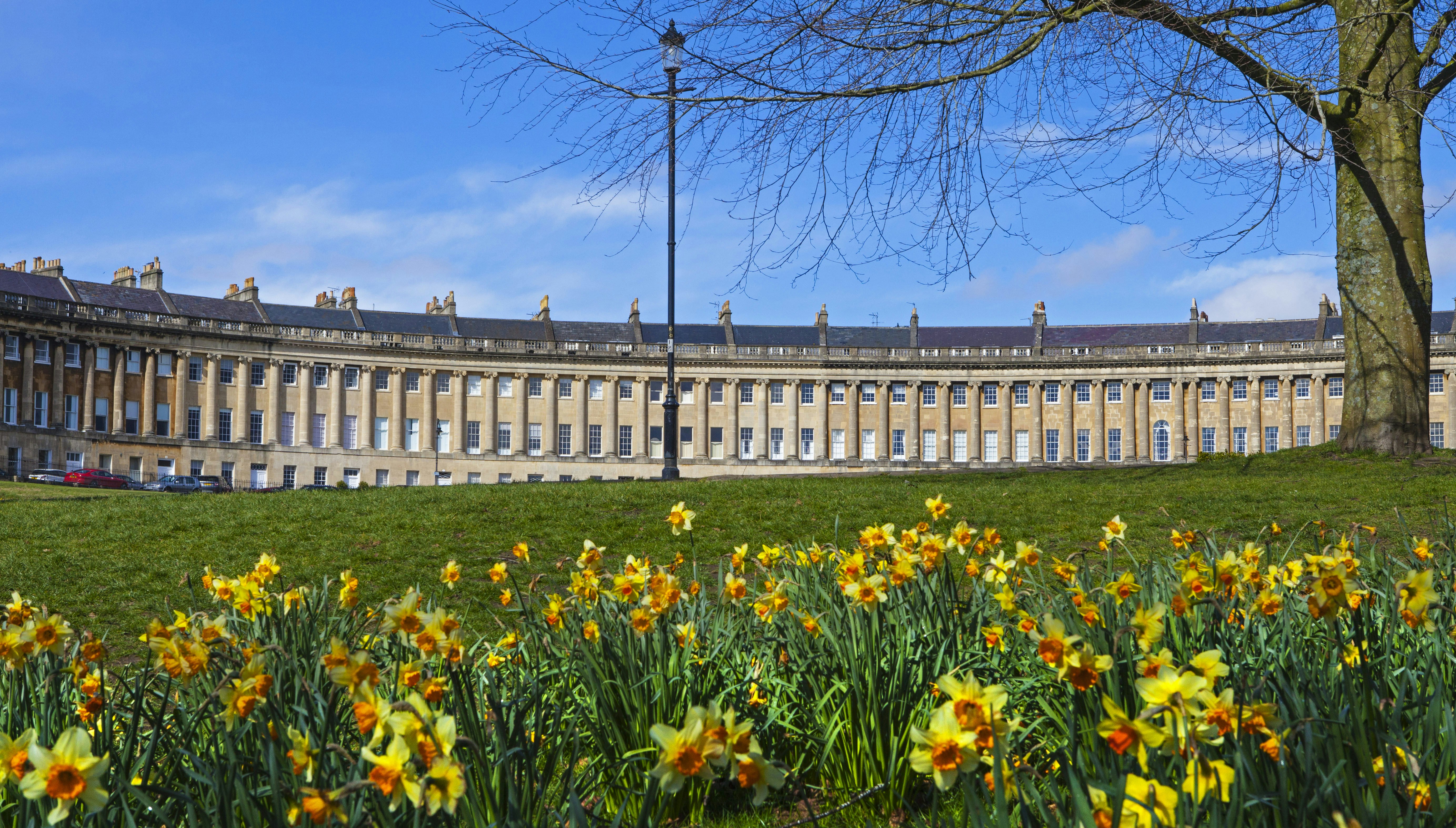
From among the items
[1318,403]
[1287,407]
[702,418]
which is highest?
[1318,403]

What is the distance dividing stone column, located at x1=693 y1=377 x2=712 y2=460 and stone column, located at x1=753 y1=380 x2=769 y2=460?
143 inches

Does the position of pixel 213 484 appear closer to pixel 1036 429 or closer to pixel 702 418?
pixel 702 418

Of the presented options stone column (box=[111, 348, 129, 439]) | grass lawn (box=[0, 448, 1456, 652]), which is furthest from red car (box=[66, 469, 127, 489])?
grass lawn (box=[0, 448, 1456, 652])

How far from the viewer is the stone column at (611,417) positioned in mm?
79375

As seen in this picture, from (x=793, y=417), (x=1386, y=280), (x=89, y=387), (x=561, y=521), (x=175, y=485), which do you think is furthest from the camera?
(x=793, y=417)

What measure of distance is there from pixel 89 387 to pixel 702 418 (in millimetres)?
38990

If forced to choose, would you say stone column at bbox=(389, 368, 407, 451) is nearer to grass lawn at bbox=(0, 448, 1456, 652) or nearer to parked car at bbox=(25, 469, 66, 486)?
parked car at bbox=(25, 469, 66, 486)

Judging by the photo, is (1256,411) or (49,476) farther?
(1256,411)

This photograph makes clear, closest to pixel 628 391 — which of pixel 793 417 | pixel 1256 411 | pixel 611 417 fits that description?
pixel 611 417

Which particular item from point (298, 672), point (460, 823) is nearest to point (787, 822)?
point (460, 823)

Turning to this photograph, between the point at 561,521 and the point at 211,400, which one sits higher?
the point at 211,400

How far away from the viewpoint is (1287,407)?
75.2 metres

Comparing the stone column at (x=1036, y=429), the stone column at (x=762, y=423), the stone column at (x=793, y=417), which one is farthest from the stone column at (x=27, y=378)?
the stone column at (x=1036, y=429)

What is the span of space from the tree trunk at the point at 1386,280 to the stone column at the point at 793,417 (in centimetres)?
6437
